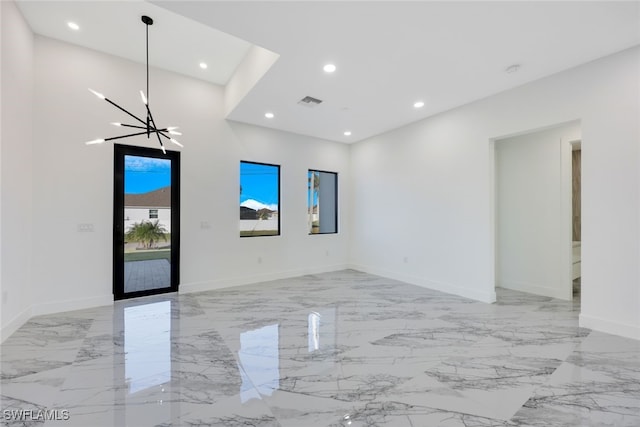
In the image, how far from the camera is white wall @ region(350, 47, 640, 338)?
3010mm

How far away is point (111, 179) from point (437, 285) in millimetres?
5440

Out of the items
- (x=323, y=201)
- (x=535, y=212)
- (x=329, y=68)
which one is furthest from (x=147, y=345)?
(x=535, y=212)

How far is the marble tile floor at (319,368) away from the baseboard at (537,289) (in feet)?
1.95

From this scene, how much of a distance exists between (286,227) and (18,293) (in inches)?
154

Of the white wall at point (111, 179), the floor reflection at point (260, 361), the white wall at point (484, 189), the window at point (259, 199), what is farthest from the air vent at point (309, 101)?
the floor reflection at point (260, 361)

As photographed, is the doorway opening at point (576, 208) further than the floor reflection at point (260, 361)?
Yes

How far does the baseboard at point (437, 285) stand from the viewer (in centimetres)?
421

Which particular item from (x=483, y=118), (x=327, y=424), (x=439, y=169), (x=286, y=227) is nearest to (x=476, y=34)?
(x=483, y=118)

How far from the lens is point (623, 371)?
2.34 m

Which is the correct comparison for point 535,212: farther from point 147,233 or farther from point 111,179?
point 111,179

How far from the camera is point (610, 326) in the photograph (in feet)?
10.1

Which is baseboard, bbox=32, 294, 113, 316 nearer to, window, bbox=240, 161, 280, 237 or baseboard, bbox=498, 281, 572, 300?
window, bbox=240, 161, 280, 237

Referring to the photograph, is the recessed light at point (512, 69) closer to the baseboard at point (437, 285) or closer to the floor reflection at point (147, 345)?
the baseboard at point (437, 285)

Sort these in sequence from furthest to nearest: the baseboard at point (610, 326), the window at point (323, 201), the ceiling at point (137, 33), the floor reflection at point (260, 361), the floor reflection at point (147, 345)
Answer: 1. the window at point (323, 201)
2. the ceiling at point (137, 33)
3. the baseboard at point (610, 326)
4. the floor reflection at point (147, 345)
5. the floor reflection at point (260, 361)
